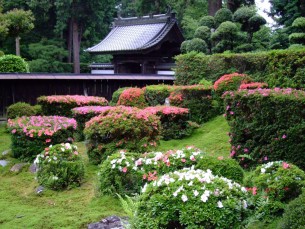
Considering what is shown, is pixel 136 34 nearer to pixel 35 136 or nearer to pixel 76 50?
pixel 76 50

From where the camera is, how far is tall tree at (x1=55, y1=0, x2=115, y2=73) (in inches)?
1372

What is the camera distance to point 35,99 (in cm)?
1756

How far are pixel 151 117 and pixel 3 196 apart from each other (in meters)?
3.56

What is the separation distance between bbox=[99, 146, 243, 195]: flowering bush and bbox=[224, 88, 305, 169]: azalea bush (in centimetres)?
180

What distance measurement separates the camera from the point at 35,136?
32.7ft

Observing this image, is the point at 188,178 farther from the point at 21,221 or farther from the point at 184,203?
the point at 21,221

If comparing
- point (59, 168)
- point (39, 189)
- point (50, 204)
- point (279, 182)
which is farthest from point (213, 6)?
point (279, 182)

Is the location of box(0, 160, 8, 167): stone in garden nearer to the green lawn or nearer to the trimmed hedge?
the green lawn

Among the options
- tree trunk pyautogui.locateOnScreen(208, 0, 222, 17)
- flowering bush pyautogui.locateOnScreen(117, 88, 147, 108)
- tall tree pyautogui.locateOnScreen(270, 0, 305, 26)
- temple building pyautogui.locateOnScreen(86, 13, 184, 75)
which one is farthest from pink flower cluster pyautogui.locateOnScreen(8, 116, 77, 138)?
tree trunk pyautogui.locateOnScreen(208, 0, 222, 17)

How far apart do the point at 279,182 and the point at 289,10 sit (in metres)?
18.0

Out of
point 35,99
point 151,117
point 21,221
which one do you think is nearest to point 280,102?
point 151,117

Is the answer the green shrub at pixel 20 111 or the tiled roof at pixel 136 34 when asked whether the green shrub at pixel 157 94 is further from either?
the tiled roof at pixel 136 34

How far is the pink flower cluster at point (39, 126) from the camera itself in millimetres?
9961

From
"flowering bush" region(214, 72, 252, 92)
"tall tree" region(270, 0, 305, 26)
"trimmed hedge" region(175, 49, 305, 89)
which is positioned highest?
"tall tree" region(270, 0, 305, 26)
